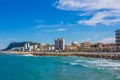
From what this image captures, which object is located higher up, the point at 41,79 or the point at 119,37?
the point at 119,37

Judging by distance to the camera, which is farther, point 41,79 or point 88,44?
point 88,44

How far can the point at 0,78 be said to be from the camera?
3228cm

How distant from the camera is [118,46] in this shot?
119875mm

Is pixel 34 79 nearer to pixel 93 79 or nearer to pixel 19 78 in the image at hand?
pixel 19 78

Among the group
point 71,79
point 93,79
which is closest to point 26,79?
point 71,79

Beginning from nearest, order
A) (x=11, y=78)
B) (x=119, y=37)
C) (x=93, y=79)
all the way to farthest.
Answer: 1. (x=93, y=79)
2. (x=11, y=78)
3. (x=119, y=37)

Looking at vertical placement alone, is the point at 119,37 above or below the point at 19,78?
above

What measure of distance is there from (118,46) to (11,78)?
92.3m

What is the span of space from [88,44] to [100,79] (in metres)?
148

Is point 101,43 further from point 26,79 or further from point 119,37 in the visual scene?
point 26,79

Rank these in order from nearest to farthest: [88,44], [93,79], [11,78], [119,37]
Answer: [93,79] < [11,78] < [119,37] < [88,44]

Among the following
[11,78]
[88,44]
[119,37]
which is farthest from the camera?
[88,44]

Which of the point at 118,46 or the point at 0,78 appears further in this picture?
the point at 118,46

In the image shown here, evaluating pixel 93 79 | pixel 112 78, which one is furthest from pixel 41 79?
pixel 112 78
